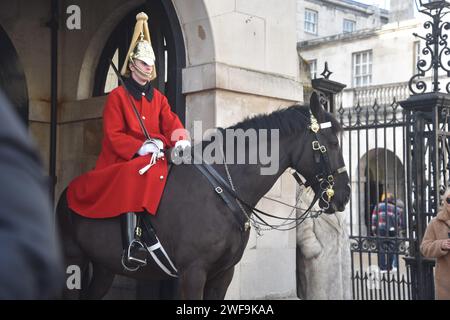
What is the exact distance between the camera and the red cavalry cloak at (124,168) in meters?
4.65

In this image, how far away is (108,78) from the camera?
813 cm

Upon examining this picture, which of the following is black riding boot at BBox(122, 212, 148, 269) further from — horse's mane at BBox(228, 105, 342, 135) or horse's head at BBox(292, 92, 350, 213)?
horse's head at BBox(292, 92, 350, 213)

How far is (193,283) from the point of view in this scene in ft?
14.8

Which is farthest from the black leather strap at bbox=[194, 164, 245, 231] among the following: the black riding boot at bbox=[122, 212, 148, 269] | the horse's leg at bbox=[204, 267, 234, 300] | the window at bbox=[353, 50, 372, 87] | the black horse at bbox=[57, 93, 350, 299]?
the window at bbox=[353, 50, 372, 87]

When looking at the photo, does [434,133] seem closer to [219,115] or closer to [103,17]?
[219,115]

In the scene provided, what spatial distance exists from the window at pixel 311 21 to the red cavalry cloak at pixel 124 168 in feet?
105

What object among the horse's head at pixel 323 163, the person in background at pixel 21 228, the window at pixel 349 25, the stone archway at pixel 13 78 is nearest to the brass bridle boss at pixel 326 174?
the horse's head at pixel 323 163

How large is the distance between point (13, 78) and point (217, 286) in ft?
12.5

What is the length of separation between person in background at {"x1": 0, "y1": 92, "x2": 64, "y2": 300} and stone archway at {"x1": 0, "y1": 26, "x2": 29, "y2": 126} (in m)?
6.63

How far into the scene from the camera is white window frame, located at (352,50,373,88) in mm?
28281

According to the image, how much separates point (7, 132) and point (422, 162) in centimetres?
710

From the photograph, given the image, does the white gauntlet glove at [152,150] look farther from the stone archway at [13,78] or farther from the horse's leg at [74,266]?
the stone archway at [13,78]

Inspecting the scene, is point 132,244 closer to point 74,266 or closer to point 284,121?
point 74,266

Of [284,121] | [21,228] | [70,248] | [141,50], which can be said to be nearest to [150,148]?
[141,50]
